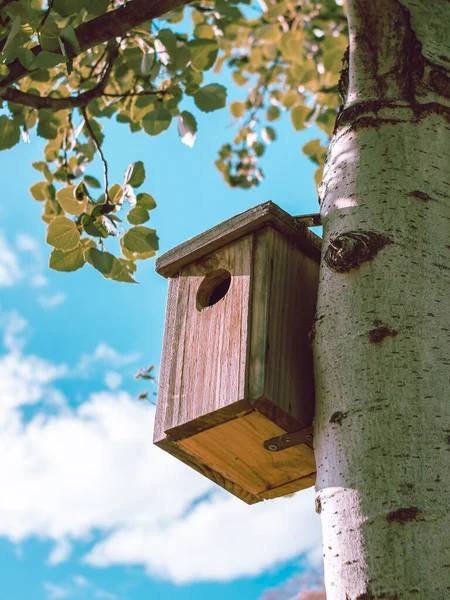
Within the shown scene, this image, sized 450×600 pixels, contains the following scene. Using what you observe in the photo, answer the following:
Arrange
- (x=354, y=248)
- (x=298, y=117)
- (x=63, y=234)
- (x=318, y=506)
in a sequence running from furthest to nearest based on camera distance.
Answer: (x=298, y=117)
(x=63, y=234)
(x=354, y=248)
(x=318, y=506)

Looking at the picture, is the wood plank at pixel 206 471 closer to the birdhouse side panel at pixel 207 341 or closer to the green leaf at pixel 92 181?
the birdhouse side panel at pixel 207 341

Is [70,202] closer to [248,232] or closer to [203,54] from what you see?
[203,54]

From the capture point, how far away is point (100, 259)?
7.87ft

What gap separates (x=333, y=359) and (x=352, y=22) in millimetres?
969

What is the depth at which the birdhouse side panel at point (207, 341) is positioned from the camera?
5.74ft

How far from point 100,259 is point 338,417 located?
3.96 ft

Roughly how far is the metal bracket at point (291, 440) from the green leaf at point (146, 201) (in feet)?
3.32

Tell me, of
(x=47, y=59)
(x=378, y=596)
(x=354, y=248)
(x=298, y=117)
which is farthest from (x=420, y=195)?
(x=298, y=117)

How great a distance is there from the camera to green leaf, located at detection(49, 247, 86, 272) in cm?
238

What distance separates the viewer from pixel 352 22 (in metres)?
1.98

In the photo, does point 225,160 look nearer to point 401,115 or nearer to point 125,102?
point 125,102

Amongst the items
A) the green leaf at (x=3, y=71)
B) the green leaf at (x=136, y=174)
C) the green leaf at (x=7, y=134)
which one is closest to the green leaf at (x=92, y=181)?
the green leaf at (x=7, y=134)

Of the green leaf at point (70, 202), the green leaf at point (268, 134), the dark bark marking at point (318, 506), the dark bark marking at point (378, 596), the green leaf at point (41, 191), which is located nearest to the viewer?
the dark bark marking at point (378, 596)

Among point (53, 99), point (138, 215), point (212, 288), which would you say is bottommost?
point (212, 288)
